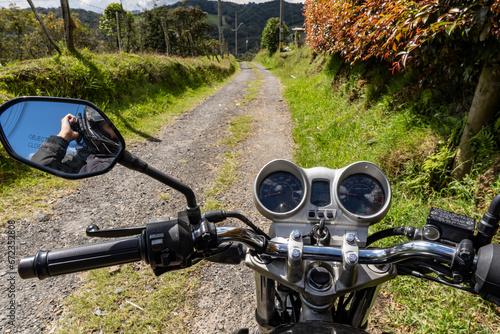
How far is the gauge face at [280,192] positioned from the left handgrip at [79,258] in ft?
2.48

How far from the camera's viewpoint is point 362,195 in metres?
1.48

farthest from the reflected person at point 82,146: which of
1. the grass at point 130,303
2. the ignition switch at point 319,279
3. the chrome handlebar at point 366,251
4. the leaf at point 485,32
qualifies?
the leaf at point 485,32

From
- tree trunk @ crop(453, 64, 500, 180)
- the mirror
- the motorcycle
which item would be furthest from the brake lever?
tree trunk @ crop(453, 64, 500, 180)

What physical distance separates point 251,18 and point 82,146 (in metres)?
161

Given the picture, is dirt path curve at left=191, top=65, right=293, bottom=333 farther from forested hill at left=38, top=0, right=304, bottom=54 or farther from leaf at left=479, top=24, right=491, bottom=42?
forested hill at left=38, top=0, right=304, bottom=54

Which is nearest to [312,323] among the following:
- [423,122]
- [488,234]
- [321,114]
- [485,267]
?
[485,267]

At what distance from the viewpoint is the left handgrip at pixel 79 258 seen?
0.85 metres

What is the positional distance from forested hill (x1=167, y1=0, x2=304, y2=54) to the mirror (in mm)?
118847

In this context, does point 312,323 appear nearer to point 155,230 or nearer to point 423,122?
point 155,230

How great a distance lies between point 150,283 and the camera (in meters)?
2.79

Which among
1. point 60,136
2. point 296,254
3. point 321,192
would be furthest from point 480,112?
point 60,136

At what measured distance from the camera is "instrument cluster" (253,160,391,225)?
4.46 feet

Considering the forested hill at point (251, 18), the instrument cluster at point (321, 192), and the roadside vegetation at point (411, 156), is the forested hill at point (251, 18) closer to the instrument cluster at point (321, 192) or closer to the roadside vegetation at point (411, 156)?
the roadside vegetation at point (411, 156)

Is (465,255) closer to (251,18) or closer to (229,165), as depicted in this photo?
(229,165)
